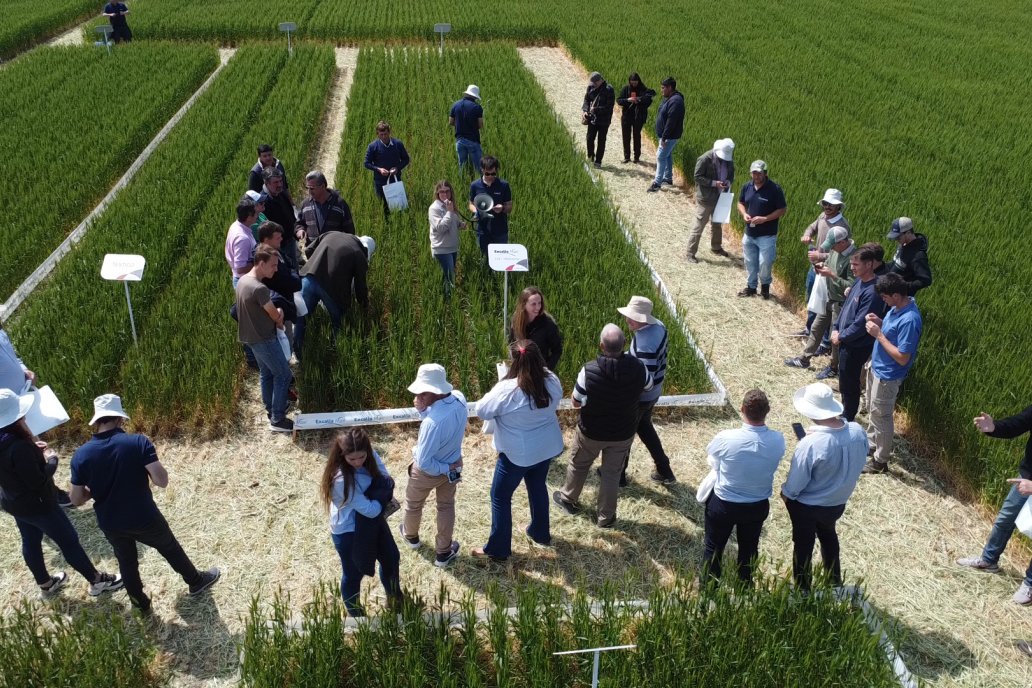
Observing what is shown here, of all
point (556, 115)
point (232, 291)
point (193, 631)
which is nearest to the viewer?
point (193, 631)

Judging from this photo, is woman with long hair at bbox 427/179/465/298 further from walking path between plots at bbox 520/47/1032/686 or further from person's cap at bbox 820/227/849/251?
person's cap at bbox 820/227/849/251

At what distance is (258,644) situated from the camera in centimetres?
381

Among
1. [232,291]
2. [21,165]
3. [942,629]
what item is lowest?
[942,629]

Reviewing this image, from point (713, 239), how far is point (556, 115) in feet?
19.1

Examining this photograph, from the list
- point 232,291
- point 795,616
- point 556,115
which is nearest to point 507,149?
point 556,115

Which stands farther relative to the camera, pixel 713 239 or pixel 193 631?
pixel 713 239

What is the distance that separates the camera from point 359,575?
4.26m

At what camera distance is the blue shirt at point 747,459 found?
4055 mm

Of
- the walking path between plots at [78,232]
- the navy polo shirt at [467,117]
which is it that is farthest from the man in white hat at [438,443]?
the navy polo shirt at [467,117]

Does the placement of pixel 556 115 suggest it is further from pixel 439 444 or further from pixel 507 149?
pixel 439 444

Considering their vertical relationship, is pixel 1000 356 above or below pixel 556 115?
below

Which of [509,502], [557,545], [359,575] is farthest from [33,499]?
[557,545]

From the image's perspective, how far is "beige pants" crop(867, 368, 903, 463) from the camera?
5.61 m

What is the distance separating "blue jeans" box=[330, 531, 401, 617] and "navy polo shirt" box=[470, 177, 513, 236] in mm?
4441
